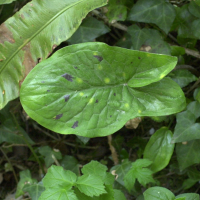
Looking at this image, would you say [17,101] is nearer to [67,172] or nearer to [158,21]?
[67,172]

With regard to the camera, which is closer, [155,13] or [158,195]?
[158,195]

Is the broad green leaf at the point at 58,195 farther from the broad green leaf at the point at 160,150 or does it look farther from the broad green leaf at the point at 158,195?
the broad green leaf at the point at 160,150

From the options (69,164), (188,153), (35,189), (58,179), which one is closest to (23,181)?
(35,189)

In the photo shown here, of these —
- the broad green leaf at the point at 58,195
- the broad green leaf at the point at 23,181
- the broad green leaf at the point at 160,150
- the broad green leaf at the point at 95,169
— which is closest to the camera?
the broad green leaf at the point at 58,195

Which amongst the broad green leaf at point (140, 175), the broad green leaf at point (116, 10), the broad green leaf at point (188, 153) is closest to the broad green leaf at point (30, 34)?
the broad green leaf at point (116, 10)

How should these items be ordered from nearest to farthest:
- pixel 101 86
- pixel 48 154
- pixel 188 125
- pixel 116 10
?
pixel 101 86
pixel 188 125
pixel 116 10
pixel 48 154

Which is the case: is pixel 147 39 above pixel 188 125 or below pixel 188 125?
above

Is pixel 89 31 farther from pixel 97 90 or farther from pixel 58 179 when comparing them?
pixel 58 179

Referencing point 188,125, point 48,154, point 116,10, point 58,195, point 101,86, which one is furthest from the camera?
point 48,154
